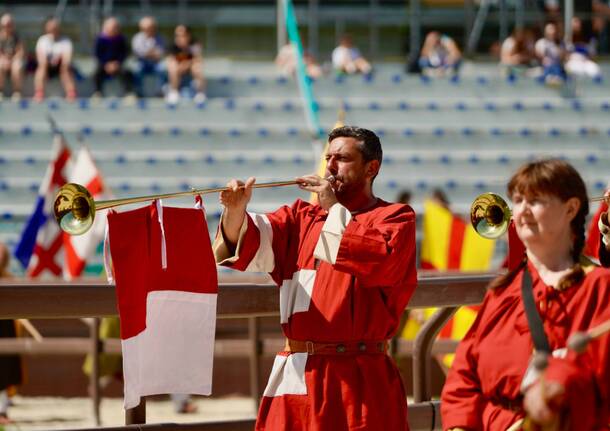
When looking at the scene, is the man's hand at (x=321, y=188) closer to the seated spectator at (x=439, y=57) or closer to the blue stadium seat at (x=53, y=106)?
the blue stadium seat at (x=53, y=106)

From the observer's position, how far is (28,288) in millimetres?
4508

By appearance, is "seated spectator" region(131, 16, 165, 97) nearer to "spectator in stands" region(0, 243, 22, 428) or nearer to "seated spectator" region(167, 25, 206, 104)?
"seated spectator" region(167, 25, 206, 104)

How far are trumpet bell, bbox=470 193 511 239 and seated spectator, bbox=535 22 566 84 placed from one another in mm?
15787

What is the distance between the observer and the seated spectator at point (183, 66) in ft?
65.0

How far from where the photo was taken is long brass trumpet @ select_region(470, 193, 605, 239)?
485 centimetres

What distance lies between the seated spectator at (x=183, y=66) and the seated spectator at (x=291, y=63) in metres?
1.31

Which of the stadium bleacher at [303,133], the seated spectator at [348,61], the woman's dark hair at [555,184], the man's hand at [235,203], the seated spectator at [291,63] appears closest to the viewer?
the woman's dark hair at [555,184]

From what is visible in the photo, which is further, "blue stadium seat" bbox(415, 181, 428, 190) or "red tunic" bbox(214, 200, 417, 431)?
"blue stadium seat" bbox(415, 181, 428, 190)

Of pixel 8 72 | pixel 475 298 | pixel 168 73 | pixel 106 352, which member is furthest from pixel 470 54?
pixel 475 298

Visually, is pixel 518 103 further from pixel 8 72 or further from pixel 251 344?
pixel 251 344

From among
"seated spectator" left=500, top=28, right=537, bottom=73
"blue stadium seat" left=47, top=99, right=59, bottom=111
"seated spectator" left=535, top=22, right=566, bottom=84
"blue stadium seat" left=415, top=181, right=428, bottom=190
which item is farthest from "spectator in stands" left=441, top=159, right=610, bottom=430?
"seated spectator" left=500, top=28, right=537, bottom=73

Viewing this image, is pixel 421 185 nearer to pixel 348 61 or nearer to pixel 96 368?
pixel 348 61

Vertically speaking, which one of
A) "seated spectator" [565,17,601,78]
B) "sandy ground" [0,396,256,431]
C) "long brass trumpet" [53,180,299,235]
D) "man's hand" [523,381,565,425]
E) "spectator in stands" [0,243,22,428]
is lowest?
"sandy ground" [0,396,256,431]

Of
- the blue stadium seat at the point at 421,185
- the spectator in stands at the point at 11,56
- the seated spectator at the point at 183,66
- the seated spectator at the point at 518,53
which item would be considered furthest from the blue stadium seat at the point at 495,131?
the spectator in stands at the point at 11,56
